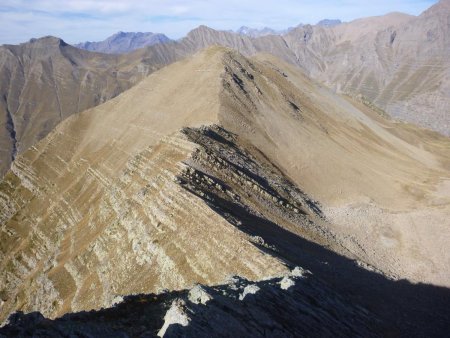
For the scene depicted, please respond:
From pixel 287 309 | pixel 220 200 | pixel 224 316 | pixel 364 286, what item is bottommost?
pixel 364 286

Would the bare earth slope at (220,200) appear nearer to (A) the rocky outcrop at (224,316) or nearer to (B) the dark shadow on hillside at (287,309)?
Answer: (B) the dark shadow on hillside at (287,309)

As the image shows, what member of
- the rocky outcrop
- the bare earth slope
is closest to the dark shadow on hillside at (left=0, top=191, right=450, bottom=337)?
the rocky outcrop

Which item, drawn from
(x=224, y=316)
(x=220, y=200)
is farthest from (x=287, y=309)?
(x=220, y=200)

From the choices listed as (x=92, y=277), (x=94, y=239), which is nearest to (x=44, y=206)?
(x=94, y=239)

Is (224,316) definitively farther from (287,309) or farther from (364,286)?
(364,286)

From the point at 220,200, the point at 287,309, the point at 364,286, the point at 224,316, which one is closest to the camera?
the point at 224,316

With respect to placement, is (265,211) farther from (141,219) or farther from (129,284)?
(129,284)

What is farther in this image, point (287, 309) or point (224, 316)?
point (287, 309)

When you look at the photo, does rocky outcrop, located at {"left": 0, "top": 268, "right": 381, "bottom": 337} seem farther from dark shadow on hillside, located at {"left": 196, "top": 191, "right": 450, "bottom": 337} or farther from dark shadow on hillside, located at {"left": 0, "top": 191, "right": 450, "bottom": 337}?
dark shadow on hillside, located at {"left": 196, "top": 191, "right": 450, "bottom": 337}
